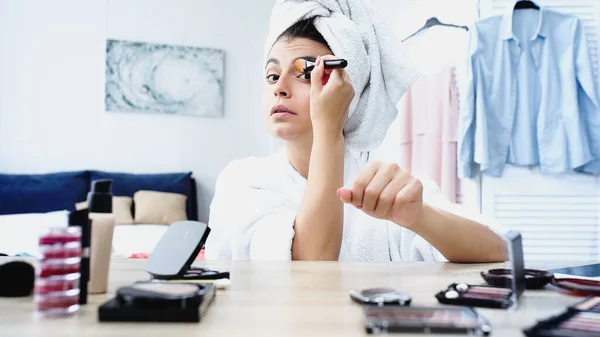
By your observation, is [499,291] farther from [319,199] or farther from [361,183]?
[319,199]

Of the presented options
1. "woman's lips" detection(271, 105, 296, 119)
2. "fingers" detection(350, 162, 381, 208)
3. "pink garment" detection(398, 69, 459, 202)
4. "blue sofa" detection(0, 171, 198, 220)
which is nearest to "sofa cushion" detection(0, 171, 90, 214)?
"blue sofa" detection(0, 171, 198, 220)

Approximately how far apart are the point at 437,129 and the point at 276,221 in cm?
194

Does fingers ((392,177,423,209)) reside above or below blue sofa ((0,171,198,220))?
above

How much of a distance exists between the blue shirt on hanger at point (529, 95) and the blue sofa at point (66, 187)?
177cm

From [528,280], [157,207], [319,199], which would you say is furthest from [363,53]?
[157,207]

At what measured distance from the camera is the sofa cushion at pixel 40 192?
2.90 metres

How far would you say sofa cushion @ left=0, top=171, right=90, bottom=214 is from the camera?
2896 millimetres

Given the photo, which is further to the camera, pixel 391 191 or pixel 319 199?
pixel 319 199

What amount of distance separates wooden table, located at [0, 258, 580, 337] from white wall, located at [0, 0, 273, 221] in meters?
2.76

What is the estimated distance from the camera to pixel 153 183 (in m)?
3.17

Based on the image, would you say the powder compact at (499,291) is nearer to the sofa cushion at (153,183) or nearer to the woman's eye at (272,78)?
the woman's eye at (272,78)

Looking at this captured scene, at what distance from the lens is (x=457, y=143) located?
2.62m

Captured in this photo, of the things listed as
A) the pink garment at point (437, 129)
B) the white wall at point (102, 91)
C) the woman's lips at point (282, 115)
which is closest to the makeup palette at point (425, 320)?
the woman's lips at point (282, 115)

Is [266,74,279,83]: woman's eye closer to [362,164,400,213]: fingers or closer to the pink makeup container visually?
[362,164,400,213]: fingers
